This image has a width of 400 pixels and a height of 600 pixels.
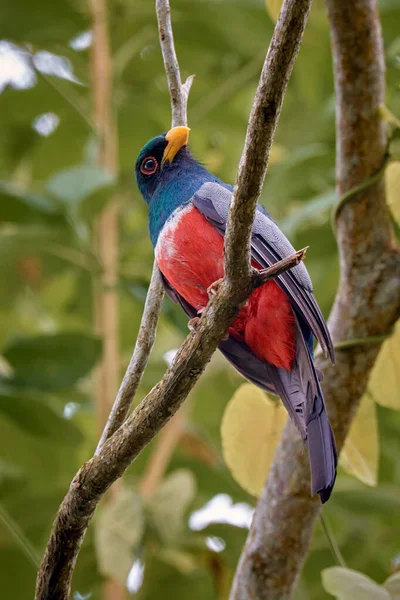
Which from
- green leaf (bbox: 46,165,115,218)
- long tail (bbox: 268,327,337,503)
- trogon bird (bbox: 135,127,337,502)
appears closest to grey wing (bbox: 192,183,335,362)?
trogon bird (bbox: 135,127,337,502)

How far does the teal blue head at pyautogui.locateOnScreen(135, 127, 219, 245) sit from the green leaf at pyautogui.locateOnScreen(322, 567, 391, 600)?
4.38 feet

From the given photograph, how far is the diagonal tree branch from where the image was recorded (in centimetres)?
187

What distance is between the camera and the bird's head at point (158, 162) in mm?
3447

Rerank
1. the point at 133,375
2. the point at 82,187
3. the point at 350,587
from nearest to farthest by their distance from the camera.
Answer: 1. the point at 133,375
2. the point at 350,587
3. the point at 82,187

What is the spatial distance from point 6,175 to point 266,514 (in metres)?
3.11

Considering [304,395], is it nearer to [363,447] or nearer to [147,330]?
[363,447]

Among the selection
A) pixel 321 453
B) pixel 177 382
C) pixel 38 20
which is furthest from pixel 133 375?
pixel 38 20

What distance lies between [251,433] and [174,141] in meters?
1.14

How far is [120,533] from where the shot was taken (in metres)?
3.29

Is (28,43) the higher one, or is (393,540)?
(28,43)

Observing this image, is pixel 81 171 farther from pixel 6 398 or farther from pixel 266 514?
pixel 266 514

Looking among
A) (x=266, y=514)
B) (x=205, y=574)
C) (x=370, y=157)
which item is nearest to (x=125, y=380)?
(x=266, y=514)

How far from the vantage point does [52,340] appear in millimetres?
3572

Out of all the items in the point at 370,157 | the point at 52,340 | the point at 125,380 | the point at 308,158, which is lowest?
the point at 125,380
